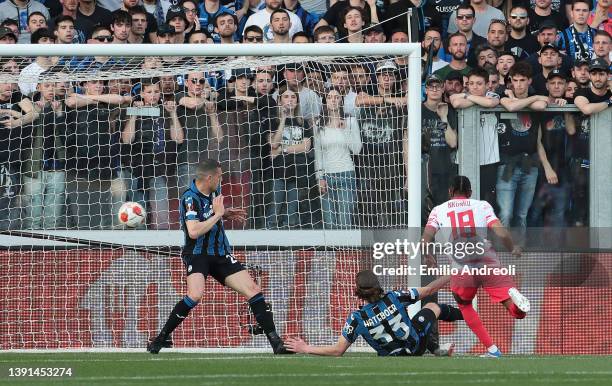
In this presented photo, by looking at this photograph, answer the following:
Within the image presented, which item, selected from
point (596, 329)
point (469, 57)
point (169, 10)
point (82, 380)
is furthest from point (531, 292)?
point (82, 380)

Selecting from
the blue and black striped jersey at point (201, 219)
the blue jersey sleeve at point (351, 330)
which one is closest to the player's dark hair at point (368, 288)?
the blue jersey sleeve at point (351, 330)

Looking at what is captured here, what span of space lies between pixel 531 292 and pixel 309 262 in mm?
2430

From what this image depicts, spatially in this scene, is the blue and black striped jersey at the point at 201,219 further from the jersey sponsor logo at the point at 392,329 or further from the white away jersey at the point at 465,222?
the white away jersey at the point at 465,222

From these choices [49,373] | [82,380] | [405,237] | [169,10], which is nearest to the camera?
[82,380]

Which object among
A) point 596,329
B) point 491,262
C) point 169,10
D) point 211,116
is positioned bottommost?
point 596,329

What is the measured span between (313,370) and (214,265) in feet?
8.69

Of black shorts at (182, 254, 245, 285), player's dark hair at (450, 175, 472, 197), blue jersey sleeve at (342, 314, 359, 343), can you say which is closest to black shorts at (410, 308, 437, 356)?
blue jersey sleeve at (342, 314, 359, 343)

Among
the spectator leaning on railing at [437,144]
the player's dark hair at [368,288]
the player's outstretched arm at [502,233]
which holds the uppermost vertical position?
the spectator leaning on railing at [437,144]

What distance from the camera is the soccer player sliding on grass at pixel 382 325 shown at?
38.1 feet

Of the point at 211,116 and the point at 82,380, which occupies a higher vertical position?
the point at 211,116

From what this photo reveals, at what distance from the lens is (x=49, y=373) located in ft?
33.0

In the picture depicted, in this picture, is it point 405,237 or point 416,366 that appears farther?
point 405,237

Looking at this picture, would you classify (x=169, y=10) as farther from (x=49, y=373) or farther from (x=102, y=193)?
(x=49, y=373)

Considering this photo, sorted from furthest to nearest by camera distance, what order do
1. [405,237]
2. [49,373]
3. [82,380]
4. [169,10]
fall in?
[169,10], [405,237], [49,373], [82,380]
